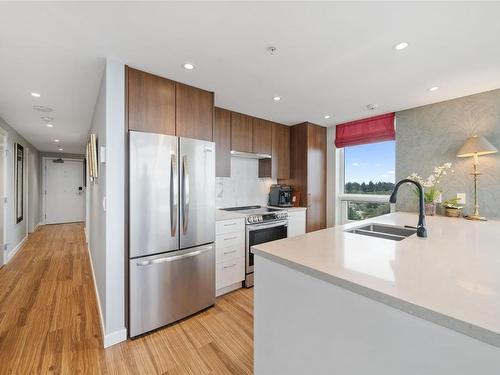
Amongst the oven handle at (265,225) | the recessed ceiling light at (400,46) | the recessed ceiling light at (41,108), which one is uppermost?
the recessed ceiling light at (41,108)

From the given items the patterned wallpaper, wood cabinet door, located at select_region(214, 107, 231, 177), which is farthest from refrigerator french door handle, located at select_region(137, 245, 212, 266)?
the patterned wallpaper

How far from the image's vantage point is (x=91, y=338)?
75.9 inches

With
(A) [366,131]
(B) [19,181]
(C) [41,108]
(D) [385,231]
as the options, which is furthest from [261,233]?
(B) [19,181]

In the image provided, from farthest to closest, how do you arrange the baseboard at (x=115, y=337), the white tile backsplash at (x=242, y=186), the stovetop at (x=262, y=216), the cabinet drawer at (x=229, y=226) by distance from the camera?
the white tile backsplash at (x=242, y=186) → the stovetop at (x=262, y=216) → the cabinet drawer at (x=229, y=226) → the baseboard at (x=115, y=337)

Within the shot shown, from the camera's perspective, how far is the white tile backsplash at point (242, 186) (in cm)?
347

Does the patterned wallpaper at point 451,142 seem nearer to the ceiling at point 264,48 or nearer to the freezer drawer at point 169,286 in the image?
the ceiling at point 264,48

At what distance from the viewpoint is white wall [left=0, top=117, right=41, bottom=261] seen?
3.84 meters

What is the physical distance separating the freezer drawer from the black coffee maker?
1694mm

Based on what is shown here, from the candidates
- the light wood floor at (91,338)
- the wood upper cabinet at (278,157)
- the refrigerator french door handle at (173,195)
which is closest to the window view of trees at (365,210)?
the wood upper cabinet at (278,157)

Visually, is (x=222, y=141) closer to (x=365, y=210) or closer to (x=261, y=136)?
(x=261, y=136)

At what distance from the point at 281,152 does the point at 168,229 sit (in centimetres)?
243

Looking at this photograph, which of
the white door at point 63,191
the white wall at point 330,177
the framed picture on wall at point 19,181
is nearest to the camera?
the white wall at point 330,177

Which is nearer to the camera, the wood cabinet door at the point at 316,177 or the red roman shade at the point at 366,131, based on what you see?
the red roman shade at the point at 366,131

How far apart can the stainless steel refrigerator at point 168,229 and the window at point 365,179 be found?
269cm
